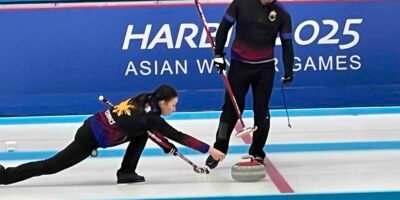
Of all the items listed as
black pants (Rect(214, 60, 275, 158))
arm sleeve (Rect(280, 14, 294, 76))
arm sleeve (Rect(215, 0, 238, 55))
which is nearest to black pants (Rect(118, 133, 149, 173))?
black pants (Rect(214, 60, 275, 158))

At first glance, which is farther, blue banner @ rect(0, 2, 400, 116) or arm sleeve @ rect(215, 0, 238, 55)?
blue banner @ rect(0, 2, 400, 116)

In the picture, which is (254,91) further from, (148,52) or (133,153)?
(148,52)

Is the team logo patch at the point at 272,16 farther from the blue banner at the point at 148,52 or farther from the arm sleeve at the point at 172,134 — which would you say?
the blue banner at the point at 148,52

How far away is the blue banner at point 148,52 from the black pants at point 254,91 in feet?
10.1

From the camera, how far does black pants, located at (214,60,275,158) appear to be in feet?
22.3

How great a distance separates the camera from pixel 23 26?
981 cm

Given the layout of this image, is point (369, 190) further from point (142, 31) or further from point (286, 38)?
point (142, 31)

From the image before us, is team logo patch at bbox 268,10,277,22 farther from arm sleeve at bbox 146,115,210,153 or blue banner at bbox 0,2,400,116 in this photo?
blue banner at bbox 0,2,400,116

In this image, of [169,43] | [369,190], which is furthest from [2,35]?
[369,190]

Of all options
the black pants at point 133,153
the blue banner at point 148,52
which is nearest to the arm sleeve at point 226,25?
the black pants at point 133,153

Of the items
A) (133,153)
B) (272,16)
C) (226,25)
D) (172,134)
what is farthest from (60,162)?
(272,16)

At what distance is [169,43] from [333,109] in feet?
6.80

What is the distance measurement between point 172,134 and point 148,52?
13.4 feet

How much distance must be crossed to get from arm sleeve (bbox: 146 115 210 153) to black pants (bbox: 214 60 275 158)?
103 cm
